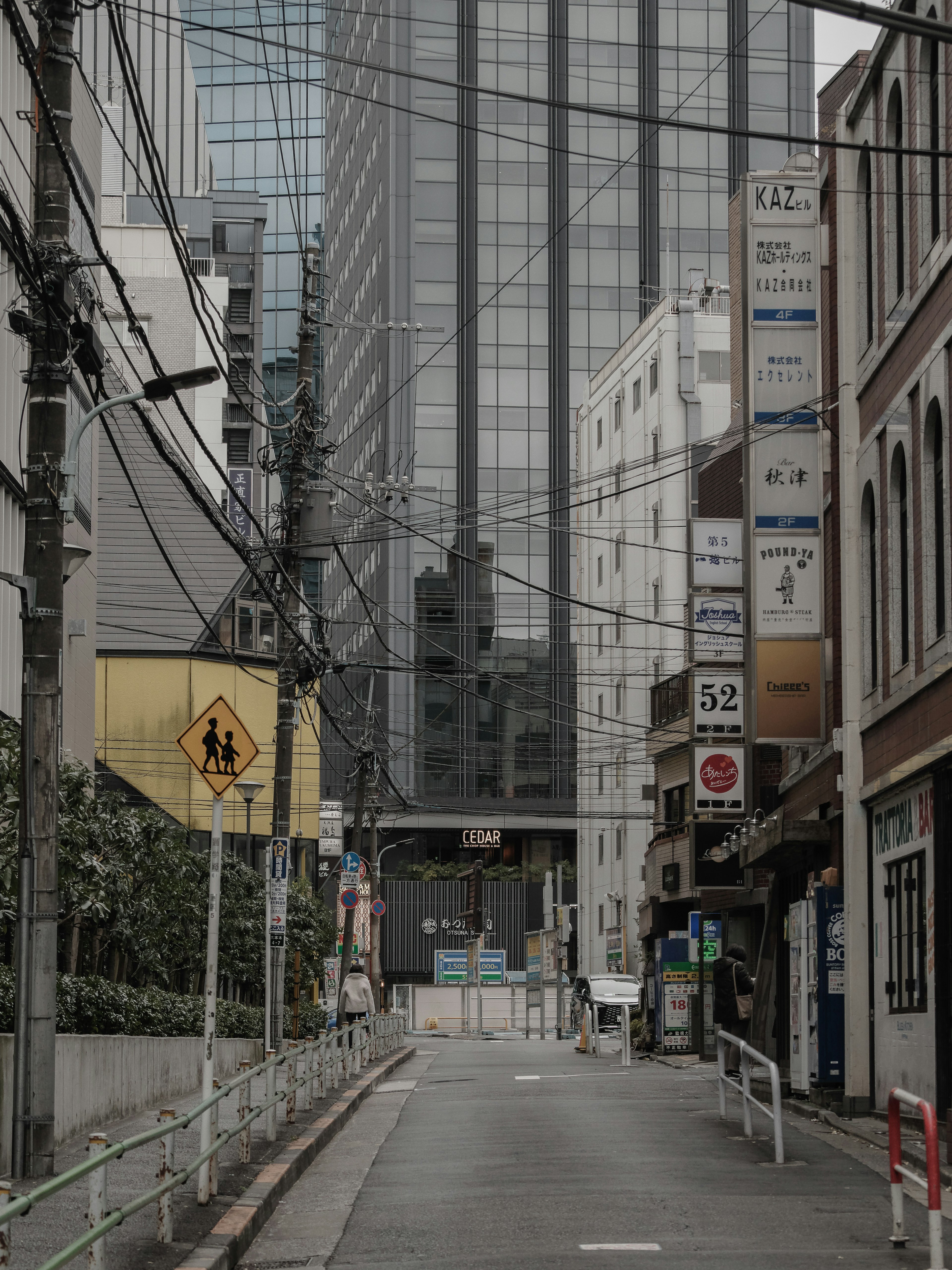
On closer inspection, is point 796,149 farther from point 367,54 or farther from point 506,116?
point 367,54

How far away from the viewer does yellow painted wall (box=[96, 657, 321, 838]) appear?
59.3m

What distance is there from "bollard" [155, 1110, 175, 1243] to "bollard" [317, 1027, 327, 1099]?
1119 centimetres

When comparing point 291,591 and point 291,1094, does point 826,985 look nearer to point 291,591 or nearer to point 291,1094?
point 291,1094

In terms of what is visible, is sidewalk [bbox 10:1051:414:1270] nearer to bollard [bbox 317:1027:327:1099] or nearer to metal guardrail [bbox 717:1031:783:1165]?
bollard [bbox 317:1027:327:1099]

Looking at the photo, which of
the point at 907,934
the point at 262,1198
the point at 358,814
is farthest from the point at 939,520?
the point at 358,814

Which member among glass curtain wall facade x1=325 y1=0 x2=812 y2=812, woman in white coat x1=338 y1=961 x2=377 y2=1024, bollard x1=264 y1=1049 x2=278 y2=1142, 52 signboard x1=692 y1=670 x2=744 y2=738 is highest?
glass curtain wall facade x1=325 y1=0 x2=812 y2=812

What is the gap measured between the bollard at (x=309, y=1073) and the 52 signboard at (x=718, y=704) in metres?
11.8

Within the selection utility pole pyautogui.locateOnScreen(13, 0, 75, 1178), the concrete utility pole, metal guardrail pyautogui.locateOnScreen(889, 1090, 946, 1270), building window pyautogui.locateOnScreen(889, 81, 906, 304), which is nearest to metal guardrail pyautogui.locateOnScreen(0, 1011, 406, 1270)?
utility pole pyautogui.locateOnScreen(13, 0, 75, 1178)

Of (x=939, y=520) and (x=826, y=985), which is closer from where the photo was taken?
(x=939, y=520)

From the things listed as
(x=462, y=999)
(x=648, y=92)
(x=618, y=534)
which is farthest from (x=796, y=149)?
(x=462, y=999)

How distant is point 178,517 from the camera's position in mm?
62875

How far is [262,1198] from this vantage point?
11.7 metres

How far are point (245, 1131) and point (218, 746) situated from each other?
3.16m

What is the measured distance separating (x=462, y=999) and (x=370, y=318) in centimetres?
4987
